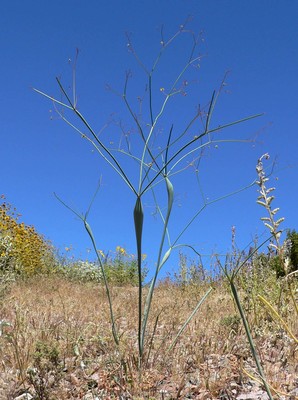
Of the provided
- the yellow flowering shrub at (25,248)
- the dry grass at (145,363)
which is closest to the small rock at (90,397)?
the dry grass at (145,363)

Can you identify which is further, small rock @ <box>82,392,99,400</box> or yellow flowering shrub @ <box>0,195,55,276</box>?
yellow flowering shrub @ <box>0,195,55,276</box>

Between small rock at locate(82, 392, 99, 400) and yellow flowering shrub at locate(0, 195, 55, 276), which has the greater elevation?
yellow flowering shrub at locate(0, 195, 55, 276)

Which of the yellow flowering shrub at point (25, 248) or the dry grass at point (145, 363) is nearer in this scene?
the dry grass at point (145, 363)

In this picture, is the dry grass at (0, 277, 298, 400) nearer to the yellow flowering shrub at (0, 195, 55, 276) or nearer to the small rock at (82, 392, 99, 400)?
the small rock at (82, 392, 99, 400)

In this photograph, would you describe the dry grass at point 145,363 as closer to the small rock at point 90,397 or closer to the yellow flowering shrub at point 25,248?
the small rock at point 90,397

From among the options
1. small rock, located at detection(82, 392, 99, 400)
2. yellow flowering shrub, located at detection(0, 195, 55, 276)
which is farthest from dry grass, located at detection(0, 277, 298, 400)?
yellow flowering shrub, located at detection(0, 195, 55, 276)

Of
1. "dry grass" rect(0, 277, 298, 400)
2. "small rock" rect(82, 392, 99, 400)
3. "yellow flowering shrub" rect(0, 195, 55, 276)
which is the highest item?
"yellow flowering shrub" rect(0, 195, 55, 276)

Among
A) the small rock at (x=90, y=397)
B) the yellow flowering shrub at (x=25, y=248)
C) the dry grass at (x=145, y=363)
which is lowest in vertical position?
the small rock at (x=90, y=397)

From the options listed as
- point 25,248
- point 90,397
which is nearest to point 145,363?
point 90,397

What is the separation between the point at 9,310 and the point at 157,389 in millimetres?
3028

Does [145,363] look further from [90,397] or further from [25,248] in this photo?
[25,248]

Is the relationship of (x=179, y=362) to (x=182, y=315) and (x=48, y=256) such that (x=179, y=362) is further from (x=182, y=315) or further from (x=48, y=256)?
(x=48, y=256)

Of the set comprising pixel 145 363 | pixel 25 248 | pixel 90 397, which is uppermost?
pixel 25 248

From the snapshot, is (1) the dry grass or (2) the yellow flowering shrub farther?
(2) the yellow flowering shrub
